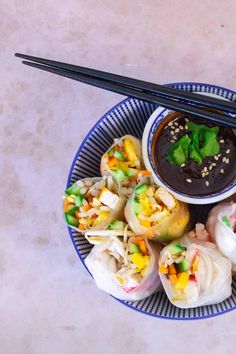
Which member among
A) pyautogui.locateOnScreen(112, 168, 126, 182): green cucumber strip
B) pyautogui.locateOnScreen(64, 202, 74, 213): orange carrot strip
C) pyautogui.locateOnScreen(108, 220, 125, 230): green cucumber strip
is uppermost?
pyautogui.locateOnScreen(112, 168, 126, 182): green cucumber strip

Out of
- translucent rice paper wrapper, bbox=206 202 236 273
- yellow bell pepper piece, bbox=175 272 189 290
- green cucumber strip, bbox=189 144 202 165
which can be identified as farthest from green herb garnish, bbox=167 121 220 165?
yellow bell pepper piece, bbox=175 272 189 290

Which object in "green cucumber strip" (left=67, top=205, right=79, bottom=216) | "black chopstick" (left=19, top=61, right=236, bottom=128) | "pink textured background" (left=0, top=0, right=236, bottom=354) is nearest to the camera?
"black chopstick" (left=19, top=61, right=236, bottom=128)

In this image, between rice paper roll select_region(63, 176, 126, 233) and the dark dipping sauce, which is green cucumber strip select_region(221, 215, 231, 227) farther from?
rice paper roll select_region(63, 176, 126, 233)

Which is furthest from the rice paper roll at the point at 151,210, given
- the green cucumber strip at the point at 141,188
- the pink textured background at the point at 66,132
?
the pink textured background at the point at 66,132

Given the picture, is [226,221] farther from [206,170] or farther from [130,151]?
[130,151]

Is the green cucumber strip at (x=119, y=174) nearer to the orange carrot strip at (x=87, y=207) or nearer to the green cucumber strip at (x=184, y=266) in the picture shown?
the orange carrot strip at (x=87, y=207)

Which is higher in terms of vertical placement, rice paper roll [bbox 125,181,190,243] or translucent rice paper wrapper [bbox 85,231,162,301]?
rice paper roll [bbox 125,181,190,243]

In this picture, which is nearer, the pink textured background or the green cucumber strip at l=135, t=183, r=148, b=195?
the green cucumber strip at l=135, t=183, r=148, b=195
